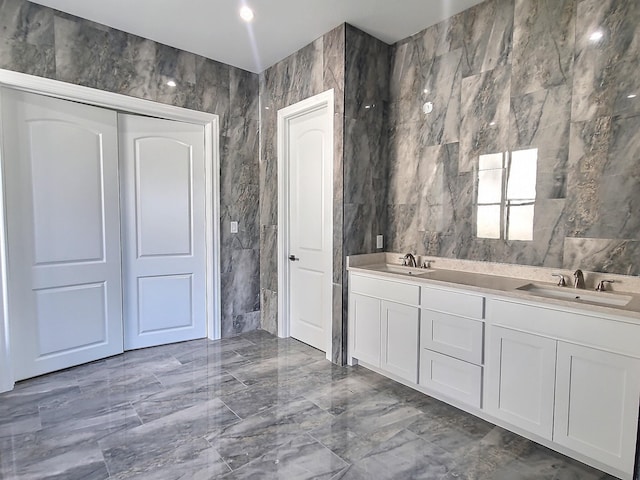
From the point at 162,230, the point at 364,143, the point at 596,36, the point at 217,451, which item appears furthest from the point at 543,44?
A: the point at 162,230

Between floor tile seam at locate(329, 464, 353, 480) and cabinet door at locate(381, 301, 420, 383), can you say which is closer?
floor tile seam at locate(329, 464, 353, 480)

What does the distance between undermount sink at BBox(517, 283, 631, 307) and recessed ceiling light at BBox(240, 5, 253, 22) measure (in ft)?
9.32

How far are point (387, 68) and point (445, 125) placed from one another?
0.88 meters

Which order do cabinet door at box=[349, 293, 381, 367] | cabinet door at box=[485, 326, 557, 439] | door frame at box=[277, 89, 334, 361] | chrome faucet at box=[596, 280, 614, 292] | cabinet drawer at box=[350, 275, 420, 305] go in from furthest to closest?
1. door frame at box=[277, 89, 334, 361]
2. cabinet door at box=[349, 293, 381, 367]
3. cabinet drawer at box=[350, 275, 420, 305]
4. chrome faucet at box=[596, 280, 614, 292]
5. cabinet door at box=[485, 326, 557, 439]

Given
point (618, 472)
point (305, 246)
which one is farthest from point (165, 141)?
point (618, 472)

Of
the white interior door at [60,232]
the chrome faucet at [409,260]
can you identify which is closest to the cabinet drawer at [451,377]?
the chrome faucet at [409,260]

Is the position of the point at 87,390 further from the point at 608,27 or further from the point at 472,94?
the point at 608,27

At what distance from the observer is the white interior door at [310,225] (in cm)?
333

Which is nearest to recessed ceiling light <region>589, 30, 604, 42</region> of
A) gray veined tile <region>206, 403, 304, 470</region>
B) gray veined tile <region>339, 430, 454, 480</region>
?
gray veined tile <region>339, 430, 454, 480</region>

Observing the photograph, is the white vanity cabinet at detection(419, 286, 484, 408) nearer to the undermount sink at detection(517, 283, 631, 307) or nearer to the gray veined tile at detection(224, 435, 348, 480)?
the undermount sink at detection(517, 283, 631, 307)

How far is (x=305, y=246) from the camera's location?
3.63 m

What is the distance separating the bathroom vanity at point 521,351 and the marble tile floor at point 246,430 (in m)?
0.15

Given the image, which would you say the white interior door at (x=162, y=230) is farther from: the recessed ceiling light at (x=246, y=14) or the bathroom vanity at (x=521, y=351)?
the bathroom vanity at (x=521, y=351)

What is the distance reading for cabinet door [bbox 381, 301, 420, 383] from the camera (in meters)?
2.62
